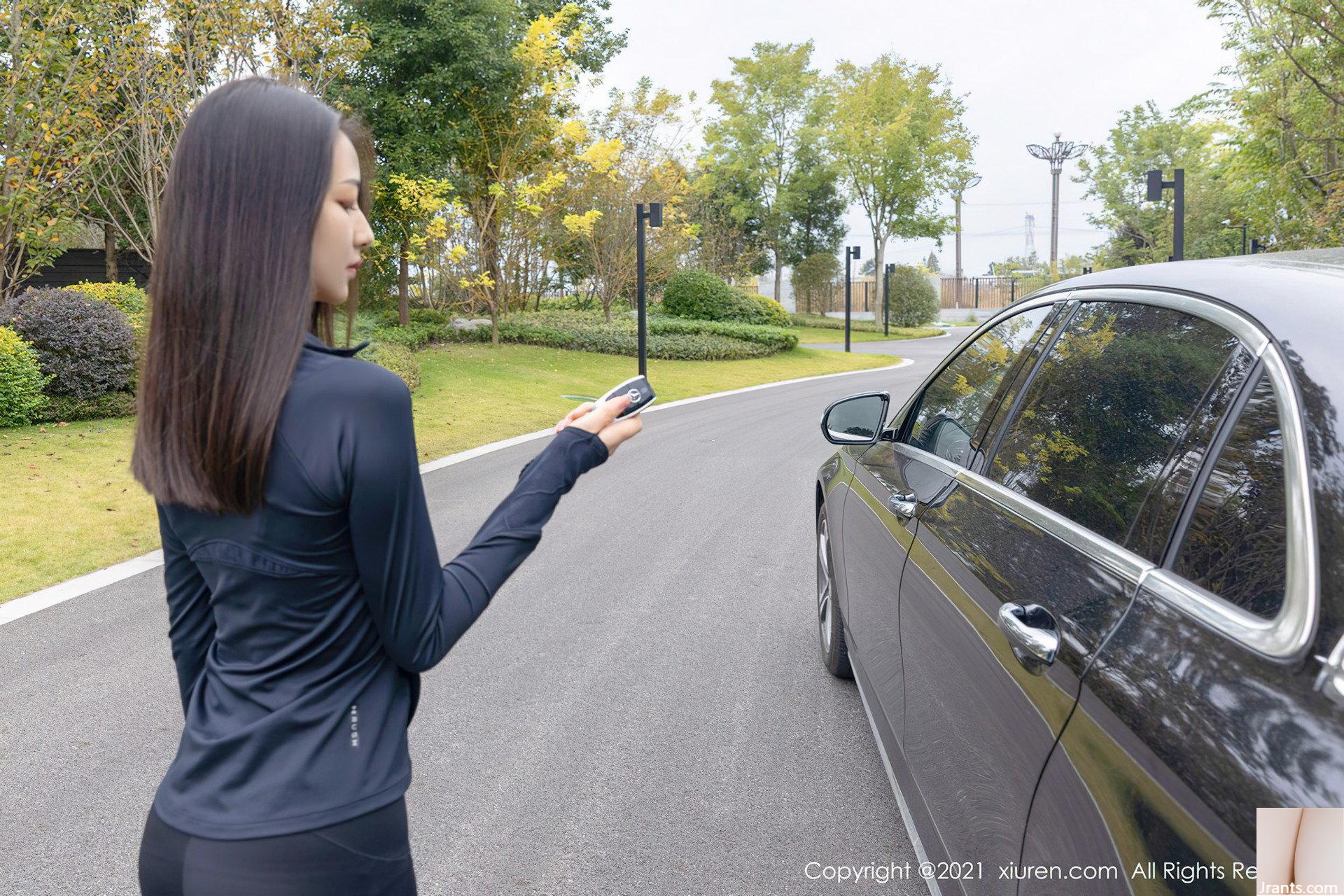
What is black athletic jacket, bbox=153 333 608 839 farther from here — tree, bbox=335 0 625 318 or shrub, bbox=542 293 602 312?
shrub, bbox=542 293 602 312

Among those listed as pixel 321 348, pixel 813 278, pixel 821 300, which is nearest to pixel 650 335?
pixel 813 278

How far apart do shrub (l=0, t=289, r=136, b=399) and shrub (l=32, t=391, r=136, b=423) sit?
2.4 inches

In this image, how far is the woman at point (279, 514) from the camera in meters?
1.29

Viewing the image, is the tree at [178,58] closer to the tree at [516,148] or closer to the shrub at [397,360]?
A: the shrub at [397,360]

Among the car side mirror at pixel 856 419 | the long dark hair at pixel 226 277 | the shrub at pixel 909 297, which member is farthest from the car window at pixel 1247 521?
the shrub at pixel 909 297

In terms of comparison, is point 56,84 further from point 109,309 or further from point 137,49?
point 109,309

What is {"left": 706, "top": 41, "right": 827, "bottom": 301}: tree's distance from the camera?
155 feet

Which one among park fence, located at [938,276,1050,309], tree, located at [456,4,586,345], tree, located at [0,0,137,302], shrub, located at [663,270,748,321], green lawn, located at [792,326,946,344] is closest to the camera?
tree, located at [0,0,137,302]

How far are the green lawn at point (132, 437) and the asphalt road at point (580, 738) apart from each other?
992mm

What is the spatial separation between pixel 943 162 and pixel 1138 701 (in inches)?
1763

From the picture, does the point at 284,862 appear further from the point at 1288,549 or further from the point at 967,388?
the point at 967,388

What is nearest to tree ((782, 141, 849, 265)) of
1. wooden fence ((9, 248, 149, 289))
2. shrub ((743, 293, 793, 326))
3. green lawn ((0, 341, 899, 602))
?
shrub ((743, 293, 793, 326))

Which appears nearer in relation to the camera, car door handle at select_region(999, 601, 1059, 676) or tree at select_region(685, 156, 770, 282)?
car door handle at select_region(999, 601, 1059, 676)

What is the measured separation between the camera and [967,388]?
3.19 meters
